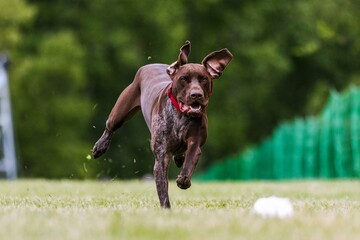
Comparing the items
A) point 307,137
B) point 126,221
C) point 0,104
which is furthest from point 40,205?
point 0,104

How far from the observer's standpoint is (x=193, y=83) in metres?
8.70

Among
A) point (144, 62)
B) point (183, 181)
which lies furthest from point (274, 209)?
point (144, 62)

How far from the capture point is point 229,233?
21.5ft

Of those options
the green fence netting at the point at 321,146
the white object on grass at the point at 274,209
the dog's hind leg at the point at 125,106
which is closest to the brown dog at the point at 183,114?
the dog's hind leg at the point at 125,106

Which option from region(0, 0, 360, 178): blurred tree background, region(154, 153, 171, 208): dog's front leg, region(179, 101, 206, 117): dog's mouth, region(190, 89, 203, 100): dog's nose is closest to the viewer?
region(190, 89, 203, 100): dog's nose

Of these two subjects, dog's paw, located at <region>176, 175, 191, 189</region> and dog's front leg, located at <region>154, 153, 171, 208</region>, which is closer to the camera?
dog's paw, located at <region>176, 175, 191, 189</region>

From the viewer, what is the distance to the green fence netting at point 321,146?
2427cm

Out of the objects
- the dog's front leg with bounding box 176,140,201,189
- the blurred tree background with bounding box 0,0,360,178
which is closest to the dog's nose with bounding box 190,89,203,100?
the dog's front leg with bounding box 176,140,201,189

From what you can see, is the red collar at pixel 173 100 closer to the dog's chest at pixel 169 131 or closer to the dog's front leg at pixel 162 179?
the dog's chest at pixel 169 131

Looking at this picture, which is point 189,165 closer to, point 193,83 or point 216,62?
point 193,83

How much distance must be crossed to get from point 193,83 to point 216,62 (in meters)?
0.44

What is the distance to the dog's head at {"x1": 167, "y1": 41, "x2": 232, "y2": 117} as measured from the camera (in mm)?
8648

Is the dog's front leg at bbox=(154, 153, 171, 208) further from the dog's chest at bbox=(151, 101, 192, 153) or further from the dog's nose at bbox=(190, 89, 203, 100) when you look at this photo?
the dog's nose at bbox=(190, 89, 203, 100)

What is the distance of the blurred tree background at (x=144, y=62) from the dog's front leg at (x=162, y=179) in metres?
25.6
